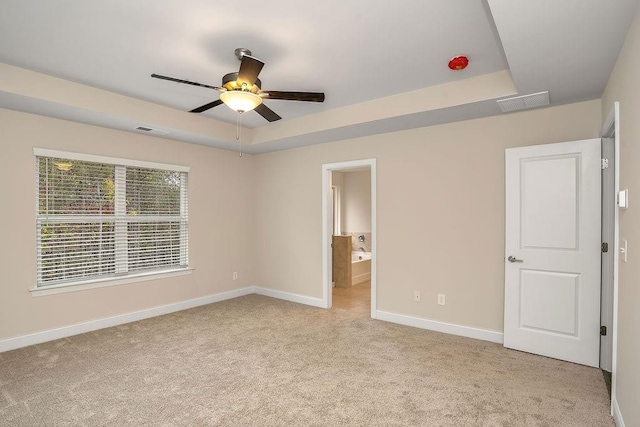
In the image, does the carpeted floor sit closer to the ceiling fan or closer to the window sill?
the window sill

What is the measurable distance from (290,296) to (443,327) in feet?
7.83

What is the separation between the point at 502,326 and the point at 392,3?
3210 millimetres

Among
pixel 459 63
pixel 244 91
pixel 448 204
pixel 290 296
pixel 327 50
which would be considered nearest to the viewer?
pixel 244 91

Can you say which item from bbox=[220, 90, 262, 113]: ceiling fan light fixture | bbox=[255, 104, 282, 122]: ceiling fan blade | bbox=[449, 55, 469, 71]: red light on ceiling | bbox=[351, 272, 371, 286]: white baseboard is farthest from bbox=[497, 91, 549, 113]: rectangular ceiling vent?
bbox=[351, 272, 371, 286]: white baseboard

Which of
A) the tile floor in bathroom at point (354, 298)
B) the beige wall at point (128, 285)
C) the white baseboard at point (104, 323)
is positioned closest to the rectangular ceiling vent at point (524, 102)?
the tile floor in bathroom at point (354, 298)

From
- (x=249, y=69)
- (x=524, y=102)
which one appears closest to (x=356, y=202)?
(x=524, y=102)

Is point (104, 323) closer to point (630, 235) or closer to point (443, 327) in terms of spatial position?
point (443, 327)

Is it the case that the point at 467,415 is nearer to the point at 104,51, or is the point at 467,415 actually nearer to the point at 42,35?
the point at 104,51

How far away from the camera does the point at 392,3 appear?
206 cm

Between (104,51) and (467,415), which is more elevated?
(104,51)

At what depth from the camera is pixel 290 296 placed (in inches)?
211

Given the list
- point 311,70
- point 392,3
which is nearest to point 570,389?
point 392,3

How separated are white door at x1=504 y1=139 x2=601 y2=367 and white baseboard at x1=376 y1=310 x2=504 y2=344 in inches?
7.8

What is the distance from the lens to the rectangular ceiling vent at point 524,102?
9.82 ft
